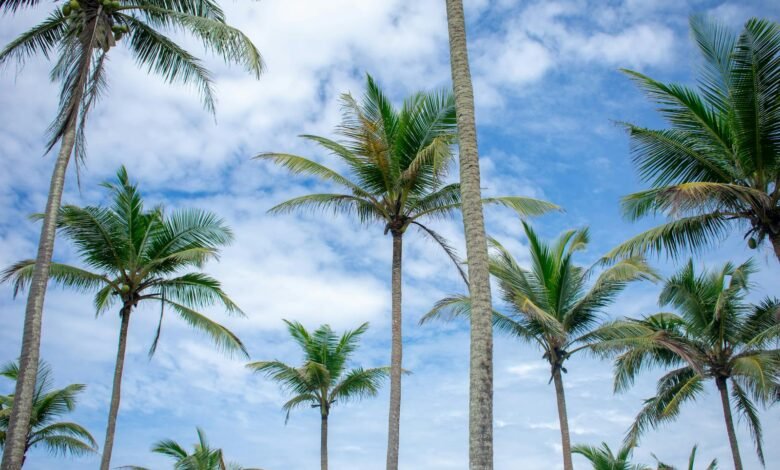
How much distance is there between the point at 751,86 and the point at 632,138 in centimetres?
239

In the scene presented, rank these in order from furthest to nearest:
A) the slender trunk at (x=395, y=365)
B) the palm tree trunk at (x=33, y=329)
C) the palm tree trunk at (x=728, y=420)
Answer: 1. the palm tree trunk at (x=728, y=420)
2. the slender trunk at (x=395, y=365)
3. the palm tree trunk at (x=33, y=329)

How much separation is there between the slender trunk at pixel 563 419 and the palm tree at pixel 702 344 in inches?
56.1

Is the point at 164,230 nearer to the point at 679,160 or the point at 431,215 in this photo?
the point at 431,215

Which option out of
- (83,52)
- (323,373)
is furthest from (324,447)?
(83,52)

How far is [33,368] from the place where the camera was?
11.3 meters

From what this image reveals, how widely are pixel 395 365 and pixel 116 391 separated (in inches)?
267

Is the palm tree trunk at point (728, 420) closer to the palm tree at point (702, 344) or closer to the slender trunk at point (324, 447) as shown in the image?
the palm tree at point (702, 344)

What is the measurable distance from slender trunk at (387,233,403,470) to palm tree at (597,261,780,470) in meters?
6.12

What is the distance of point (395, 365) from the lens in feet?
50.0

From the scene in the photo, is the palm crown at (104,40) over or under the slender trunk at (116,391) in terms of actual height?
over

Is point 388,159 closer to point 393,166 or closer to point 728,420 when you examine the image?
point 393,166

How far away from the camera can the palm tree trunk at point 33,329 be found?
1082 cm

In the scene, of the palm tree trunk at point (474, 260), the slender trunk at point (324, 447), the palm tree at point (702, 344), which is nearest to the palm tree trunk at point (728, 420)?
the palm tree at point (702, 344)

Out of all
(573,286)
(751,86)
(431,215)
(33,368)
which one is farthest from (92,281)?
(751,86)
